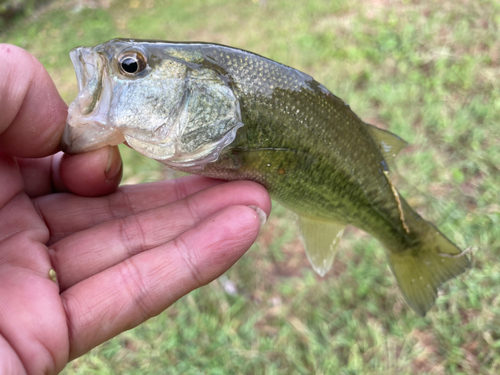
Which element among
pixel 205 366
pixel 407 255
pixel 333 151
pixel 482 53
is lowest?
pixel 205 366

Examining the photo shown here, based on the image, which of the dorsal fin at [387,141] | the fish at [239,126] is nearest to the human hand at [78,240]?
the fish at [239,126]

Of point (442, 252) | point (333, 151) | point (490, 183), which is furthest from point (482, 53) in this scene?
point (333, 151)

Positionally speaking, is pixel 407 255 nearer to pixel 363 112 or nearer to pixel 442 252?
pixel 442 252

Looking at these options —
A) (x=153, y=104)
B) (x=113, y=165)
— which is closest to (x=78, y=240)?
(x=113, y=165)

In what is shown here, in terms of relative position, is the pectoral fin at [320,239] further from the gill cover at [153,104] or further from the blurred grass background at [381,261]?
the gill cover at [153,104]

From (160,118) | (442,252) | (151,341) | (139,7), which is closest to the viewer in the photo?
(160,118)

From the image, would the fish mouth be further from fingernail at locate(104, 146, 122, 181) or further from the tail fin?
the tail fin

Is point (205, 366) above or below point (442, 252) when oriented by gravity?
below
